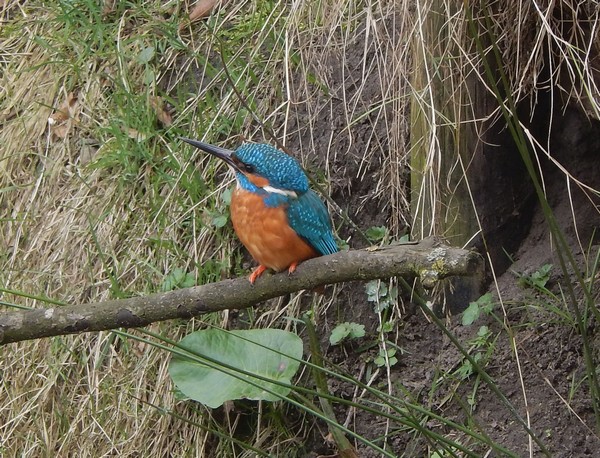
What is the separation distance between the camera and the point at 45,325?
1963mm

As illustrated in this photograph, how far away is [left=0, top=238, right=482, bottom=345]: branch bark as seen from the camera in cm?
180

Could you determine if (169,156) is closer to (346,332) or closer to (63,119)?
(63,119)

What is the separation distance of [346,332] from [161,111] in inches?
49.4

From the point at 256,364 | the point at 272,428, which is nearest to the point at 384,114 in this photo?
the point at 256,364

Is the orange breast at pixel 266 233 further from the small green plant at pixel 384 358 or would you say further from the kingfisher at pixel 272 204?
the small green plant at pixel 384 358

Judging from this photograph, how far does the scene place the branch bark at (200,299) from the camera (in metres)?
1.80

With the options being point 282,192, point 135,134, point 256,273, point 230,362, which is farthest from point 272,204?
point 135,134

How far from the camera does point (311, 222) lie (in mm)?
2668

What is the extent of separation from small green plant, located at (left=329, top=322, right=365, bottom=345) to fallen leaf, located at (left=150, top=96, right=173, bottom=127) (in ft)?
3.79

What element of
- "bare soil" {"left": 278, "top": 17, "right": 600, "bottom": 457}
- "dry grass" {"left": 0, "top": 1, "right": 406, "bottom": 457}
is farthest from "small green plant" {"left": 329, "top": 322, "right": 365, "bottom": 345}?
"dry grass" {"left": 0, "top": 1, "right": 406, "bottom": 457}

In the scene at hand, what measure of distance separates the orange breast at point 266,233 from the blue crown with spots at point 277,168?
77mm

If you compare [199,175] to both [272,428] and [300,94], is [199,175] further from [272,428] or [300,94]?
[272,428]

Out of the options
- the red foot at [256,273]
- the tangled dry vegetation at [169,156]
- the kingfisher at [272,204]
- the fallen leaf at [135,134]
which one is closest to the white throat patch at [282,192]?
the kingfisher at [272,204]

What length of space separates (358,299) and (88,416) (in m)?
1.08
